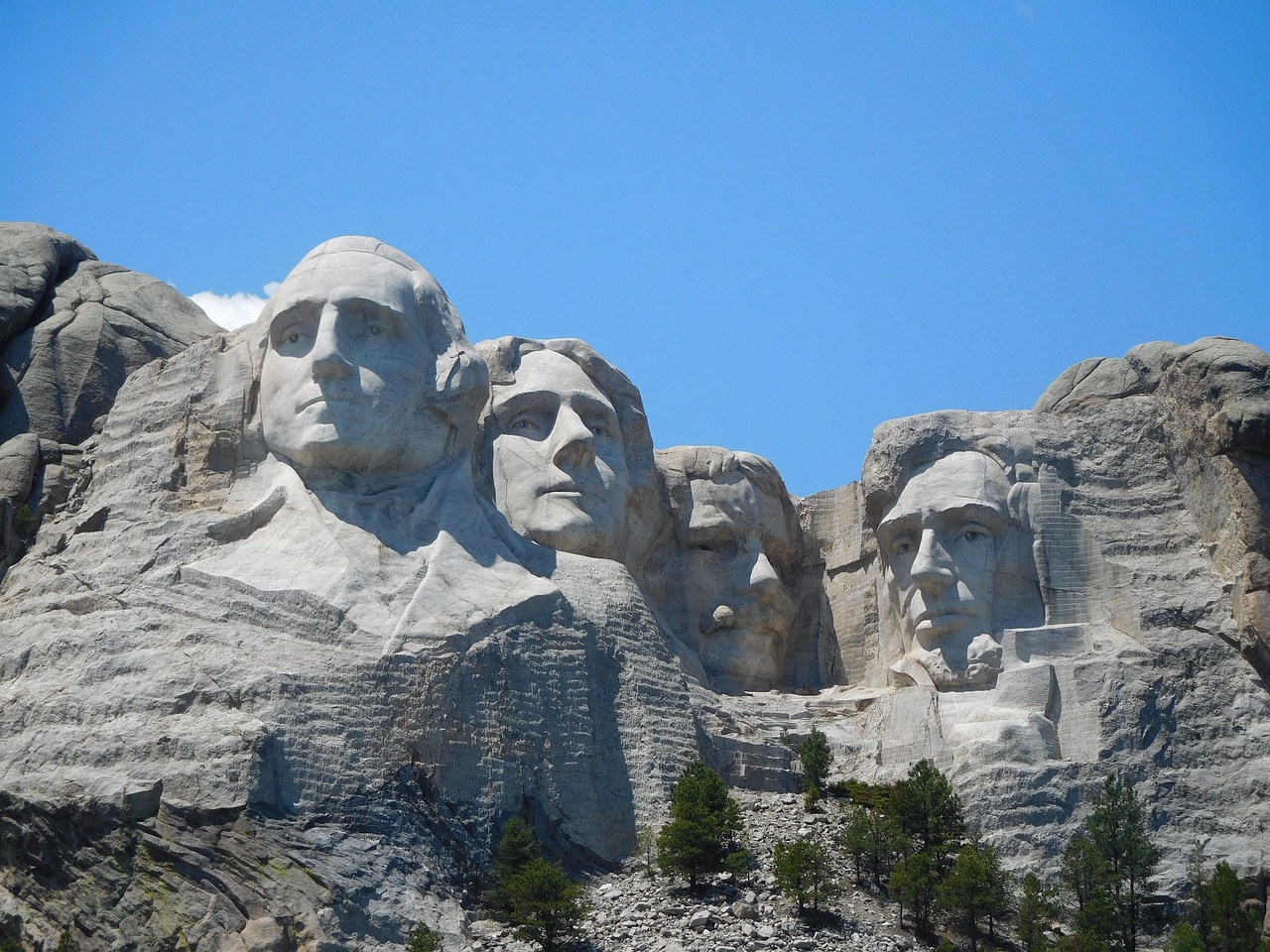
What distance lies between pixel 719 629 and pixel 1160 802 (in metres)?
5.19

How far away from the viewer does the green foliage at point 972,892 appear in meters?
20.9

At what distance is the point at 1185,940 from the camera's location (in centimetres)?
2058

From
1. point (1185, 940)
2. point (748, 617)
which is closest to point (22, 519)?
point (748, 617)

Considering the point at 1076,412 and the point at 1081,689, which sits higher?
the point at 1076,412

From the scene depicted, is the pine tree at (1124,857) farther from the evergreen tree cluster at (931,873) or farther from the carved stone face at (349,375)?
the carved stone face at (349,375)

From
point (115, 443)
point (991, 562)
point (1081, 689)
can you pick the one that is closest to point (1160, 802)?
point (1081, 689)

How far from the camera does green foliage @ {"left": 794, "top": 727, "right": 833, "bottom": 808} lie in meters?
23.2

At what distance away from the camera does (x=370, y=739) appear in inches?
826

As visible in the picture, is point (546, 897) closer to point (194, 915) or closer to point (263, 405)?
point (194, 915)

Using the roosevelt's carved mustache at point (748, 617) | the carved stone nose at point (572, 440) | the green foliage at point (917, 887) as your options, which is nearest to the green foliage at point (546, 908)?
the green foliage at point (917, 887)

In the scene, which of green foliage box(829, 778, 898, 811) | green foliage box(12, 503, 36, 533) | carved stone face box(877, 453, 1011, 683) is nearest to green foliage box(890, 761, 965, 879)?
green foliage box(829, 778, 898, 811)

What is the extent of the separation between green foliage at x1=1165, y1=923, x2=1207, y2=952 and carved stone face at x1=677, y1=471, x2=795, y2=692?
6.44 metres

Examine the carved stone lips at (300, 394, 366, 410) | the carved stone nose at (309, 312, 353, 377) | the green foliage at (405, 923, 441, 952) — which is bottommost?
the green foliage at (405, 923, 441, 952)

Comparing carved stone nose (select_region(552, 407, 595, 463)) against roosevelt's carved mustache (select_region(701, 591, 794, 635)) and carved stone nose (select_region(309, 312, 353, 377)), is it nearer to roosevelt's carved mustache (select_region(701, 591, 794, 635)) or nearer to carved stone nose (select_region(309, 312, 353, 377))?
roosevelt's carved mustache (select_region(701, 591, 794, 635))
